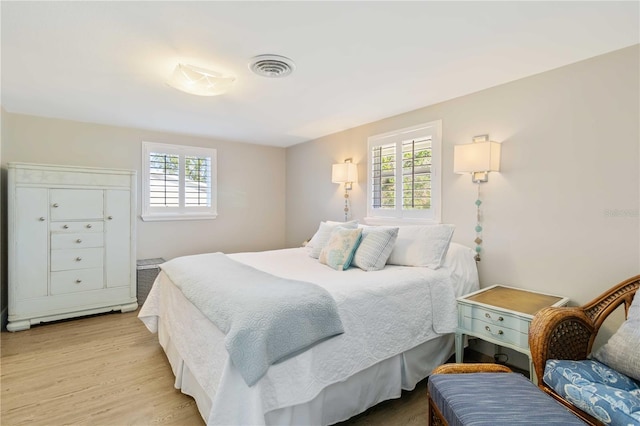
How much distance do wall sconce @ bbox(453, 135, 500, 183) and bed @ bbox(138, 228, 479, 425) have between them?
0.62 metres

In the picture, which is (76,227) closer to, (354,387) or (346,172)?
(346,172)

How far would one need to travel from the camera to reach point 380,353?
194 cm

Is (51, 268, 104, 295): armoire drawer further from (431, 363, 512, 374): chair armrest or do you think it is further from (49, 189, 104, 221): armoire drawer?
(431, 363, 512, 374): chair armrest

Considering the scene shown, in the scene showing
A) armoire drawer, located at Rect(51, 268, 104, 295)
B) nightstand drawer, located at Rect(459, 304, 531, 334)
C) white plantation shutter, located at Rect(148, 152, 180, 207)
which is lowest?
armoire drawer, located at Rect(51, 268, 104, 295)

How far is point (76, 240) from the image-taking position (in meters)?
3.49

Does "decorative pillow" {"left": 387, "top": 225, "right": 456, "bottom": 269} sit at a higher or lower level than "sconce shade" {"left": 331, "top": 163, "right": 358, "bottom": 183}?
lower

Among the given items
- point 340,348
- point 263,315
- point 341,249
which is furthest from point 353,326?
point 341,249

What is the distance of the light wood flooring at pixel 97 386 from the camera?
1934 millimetres

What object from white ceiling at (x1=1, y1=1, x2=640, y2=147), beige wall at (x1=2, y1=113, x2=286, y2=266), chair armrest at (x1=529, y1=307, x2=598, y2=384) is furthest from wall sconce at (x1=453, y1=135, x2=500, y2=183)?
beige wall at (x1=2, y1=113, x2=286, y2=266)

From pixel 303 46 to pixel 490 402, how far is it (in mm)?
2058

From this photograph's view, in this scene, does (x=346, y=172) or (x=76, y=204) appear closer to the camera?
(x=76, y=204)

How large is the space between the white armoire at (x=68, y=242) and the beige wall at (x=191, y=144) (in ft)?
1.62

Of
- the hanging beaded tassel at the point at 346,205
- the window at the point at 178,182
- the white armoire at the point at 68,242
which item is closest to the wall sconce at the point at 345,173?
the hanging beaded tassel at the point at 346,205

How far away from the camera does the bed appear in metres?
1.50
